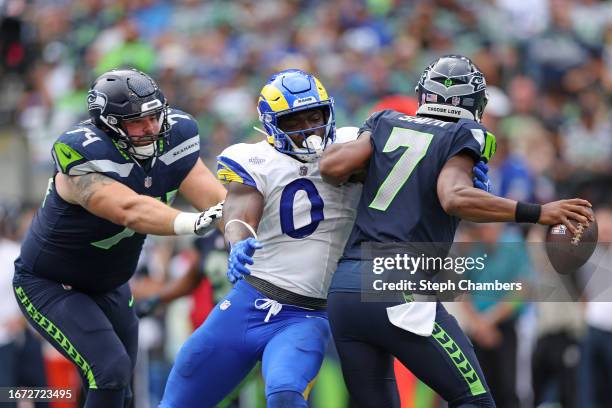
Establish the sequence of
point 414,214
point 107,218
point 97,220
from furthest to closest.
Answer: point 97,220 < point 107,218 < point 414,214

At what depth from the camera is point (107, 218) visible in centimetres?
601

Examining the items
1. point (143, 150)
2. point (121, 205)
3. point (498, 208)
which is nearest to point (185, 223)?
point (121, 205)

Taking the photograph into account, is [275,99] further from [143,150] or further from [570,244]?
[570,244]

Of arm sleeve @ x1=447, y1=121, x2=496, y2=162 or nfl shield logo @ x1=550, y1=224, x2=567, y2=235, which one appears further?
arm sleeve @ x1=447, y1=121, x2=496, y2=162

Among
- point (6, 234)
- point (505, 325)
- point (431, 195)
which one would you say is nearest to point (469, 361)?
point (431, 195)

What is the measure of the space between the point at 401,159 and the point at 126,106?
1542 mm

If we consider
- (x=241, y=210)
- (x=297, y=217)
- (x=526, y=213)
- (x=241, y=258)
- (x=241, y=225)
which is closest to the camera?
(x=526, y=213)

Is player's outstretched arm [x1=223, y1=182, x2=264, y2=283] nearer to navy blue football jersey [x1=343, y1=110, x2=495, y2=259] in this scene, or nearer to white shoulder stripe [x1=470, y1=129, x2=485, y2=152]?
navy blue football jersey [x1=343, y1=110, x2=495, y2=259]

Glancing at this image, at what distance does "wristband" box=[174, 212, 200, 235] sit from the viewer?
5.69 meters

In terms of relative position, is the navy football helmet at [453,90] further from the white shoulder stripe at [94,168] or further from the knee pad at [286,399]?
the white shoulder stripe at [94,168]

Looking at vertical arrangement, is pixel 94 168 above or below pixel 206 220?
above

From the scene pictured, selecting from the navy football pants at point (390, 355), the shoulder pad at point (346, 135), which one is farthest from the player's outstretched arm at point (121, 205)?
the navy football pants at point (390, 355)

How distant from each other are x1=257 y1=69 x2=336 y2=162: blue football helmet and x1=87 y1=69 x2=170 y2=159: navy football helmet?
64 cm

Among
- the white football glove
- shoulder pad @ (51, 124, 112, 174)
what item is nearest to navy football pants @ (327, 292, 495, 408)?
the white football glove
